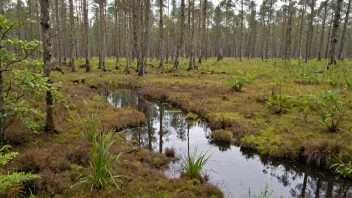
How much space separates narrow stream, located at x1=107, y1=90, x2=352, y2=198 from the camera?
20.9 feet

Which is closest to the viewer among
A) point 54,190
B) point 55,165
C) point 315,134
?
point 54,190

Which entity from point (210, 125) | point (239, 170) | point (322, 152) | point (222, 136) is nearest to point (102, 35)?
point (210, 125)

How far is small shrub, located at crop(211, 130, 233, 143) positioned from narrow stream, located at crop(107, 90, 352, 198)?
0.94ft

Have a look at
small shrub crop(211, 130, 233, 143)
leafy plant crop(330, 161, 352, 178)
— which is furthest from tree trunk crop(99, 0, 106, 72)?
leafy plant crop(330, 161, 352, 178)

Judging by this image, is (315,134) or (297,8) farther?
(297,8)

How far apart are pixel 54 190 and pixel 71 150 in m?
1.75

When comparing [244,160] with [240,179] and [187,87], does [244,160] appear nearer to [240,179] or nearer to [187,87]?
[240,179]

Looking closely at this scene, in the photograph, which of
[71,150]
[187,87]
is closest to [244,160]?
[71,150]

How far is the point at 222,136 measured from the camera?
383 inches

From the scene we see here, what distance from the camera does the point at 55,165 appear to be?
601 cm

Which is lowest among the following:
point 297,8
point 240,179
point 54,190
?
point 240,179

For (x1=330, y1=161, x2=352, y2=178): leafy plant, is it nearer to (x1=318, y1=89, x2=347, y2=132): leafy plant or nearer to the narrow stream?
the narrow stream

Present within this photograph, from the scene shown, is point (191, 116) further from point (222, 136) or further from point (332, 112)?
point (332, 112)

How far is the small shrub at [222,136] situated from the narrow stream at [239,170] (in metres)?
0.29
